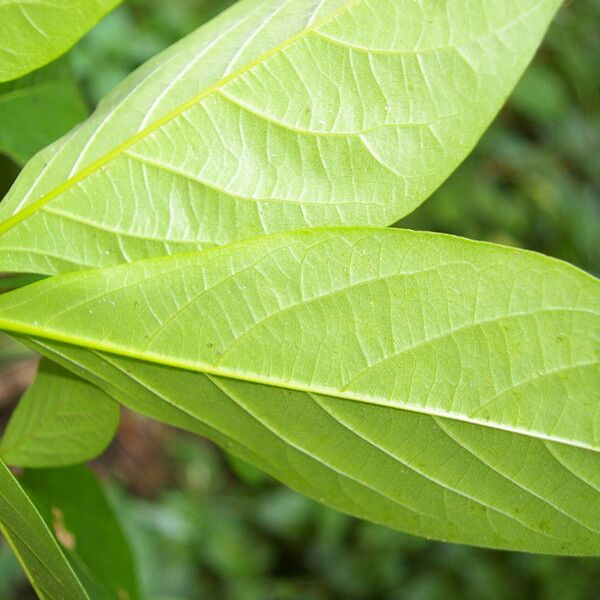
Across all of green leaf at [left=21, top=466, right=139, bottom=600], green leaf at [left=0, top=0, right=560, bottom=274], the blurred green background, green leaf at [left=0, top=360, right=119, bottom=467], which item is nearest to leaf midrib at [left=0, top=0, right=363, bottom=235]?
green leaf at [left=0, top=0, right=560, bottom=274]

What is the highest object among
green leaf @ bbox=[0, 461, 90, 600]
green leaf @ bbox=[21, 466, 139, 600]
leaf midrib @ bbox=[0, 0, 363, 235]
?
Answer: leaf midrib @ bbox=[0, 0, 363, 235]

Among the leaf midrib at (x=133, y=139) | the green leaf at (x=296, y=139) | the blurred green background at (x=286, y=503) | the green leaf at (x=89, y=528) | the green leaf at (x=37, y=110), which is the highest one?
the green leaf at (x=37, y=110)

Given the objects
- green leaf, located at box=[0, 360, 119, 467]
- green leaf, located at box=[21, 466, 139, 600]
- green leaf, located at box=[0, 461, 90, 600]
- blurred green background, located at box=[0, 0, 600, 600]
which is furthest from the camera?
blurred green background, located at box=[0, 0, 600, 600]

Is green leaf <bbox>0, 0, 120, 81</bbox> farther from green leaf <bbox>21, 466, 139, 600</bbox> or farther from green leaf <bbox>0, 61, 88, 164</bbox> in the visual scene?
green leaf <bbox>21, 466, 139, 600</bbox>

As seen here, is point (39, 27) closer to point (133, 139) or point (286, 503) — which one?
point (133, 139)

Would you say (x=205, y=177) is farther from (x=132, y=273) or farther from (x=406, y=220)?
(x=406, y=220)

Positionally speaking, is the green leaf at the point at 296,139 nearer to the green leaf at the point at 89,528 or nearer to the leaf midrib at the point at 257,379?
the leaf midrib at the point at 257,379

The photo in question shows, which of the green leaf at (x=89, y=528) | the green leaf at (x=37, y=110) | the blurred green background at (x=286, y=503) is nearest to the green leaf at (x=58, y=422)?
the green leaf at (x=89, y=528)
